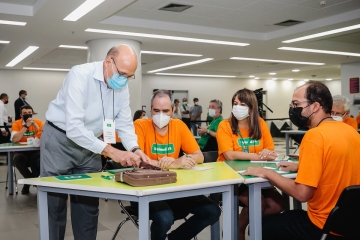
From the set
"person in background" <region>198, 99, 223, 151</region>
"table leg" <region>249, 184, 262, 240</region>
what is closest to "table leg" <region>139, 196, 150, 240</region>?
"table leg" <region>249, 184, 262, 240</region>

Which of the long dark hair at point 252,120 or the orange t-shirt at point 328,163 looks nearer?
the orange t-shirt at point 328,163

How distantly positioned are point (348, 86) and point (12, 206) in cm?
1199

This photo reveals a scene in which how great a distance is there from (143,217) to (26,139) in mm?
4397

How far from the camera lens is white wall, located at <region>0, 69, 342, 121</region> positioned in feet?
45.3

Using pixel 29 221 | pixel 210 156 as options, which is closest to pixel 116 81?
pixel 210 156

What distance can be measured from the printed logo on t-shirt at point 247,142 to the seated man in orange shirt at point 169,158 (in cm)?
43

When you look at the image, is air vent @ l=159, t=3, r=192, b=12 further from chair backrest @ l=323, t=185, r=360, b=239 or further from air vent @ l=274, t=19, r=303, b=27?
chair backrest @ l=323, t=185, r=360, b=239

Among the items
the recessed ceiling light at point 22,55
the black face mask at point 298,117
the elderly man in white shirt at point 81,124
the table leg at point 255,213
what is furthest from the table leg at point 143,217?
the recessed ceiling light at point 22,55

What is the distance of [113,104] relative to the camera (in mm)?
2502

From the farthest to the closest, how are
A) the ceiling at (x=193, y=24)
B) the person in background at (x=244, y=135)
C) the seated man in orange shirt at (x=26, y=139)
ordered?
the ceiling at (x=193, y=24) < the seated man in orange shirt at (x=26, y=139) < the person in background at (x=244, y=135)

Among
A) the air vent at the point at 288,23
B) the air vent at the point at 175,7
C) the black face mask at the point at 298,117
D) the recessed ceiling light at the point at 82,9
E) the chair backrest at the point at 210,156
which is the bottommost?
the chair backrest at the point at 210,156

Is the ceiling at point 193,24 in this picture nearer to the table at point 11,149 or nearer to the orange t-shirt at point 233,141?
the table at point 11,149

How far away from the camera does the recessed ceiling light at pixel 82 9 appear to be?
5.91 meters

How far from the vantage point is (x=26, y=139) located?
5.61 metres
